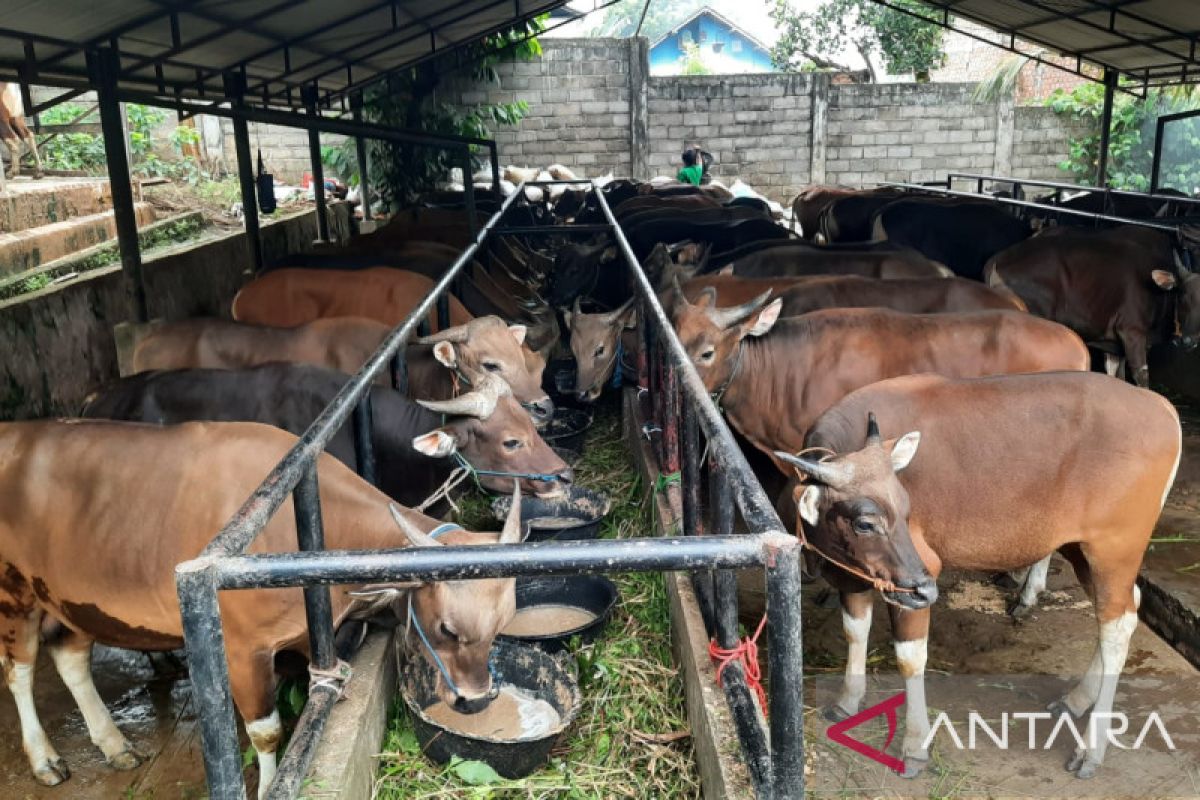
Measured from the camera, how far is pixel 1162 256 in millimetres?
8734

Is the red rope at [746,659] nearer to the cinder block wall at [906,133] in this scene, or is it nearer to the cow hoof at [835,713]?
the cow hoof at [835,713]

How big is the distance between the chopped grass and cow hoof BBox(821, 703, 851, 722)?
2.14 feet

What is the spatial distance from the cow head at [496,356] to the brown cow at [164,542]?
6.71 feet

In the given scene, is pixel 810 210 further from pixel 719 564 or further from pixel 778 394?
pixel 719 564

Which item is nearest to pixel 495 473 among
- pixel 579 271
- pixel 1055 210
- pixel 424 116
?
pixel 579 271

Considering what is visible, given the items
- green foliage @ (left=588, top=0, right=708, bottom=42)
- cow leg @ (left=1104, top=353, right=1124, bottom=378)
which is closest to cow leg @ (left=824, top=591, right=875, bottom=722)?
cow leg @ (left=1104, top=353, right=1124, bottom=378)

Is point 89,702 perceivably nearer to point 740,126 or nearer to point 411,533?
point 411,533

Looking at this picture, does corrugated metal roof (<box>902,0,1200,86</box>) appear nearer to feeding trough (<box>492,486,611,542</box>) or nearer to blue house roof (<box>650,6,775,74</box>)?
feeding trough (<box>492,486,611,542</box>)

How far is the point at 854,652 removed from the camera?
161 inches

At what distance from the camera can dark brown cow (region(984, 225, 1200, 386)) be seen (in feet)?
27.5

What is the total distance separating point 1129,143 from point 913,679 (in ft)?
67.5

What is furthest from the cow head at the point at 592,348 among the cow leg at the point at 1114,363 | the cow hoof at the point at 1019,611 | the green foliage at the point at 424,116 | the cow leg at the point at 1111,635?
the green foliage at the point at 424,116

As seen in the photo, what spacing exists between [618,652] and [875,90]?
18978mm

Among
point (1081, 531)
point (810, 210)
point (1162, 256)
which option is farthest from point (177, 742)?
point (810, 210)
